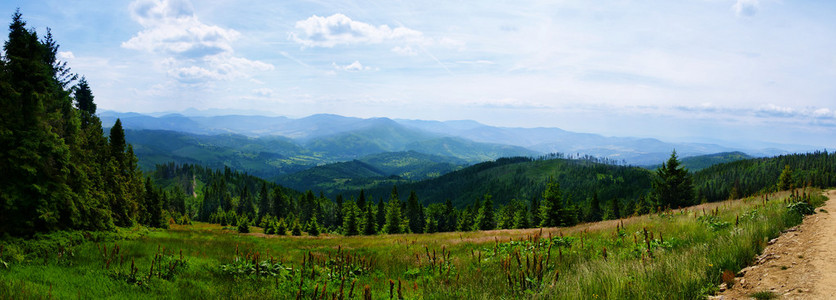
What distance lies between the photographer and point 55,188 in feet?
49.6

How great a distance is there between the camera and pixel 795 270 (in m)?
5.98

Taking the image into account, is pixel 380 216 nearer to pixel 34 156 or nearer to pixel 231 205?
pixel 34 156

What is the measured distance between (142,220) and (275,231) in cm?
1791

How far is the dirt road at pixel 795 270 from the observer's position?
5.18 m

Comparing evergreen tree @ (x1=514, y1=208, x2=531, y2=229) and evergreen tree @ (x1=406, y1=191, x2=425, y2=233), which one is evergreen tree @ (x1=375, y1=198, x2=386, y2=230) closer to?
evergreen tree @ (x1=406, y1=191, x2=425, y2=233)

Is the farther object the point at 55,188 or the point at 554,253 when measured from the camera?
the point at 55,188

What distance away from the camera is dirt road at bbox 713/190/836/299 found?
518 centimetres

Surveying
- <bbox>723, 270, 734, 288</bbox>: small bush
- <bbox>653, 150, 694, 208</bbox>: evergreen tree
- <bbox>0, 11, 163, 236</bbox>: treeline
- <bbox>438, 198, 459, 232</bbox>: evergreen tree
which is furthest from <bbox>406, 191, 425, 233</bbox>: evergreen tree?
<bbox>723, 270, 734, 288</bbox>: small bush

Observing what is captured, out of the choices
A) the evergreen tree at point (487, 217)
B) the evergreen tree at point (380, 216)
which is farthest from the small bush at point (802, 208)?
the evergreen tree at point (380, 216)

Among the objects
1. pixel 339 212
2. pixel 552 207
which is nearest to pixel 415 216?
pixel 339 212

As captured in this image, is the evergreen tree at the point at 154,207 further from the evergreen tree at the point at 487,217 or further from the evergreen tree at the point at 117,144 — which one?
the evergreen tree at the point at 487,217

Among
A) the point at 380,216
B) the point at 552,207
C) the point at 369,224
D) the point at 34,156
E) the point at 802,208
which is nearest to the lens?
the point at 802,208

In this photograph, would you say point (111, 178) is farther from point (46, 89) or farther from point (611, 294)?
point (611, 294)

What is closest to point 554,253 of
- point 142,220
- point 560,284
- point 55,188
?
point 560,284
